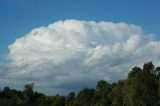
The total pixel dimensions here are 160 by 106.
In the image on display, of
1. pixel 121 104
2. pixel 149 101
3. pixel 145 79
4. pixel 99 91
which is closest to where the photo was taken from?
pixel 149 101

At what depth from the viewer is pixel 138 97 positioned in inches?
5605

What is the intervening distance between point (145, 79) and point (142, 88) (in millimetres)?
17545

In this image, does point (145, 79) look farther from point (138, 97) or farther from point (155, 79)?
point (138, 97)

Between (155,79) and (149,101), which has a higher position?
(155,79)

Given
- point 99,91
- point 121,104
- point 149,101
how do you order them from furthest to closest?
point 99,91, point 121,104, point 149,101

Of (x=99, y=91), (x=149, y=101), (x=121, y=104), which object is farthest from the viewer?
(x=99, y=91)

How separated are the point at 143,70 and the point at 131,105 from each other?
27.6 meters

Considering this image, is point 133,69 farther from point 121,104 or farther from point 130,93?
point 130,93

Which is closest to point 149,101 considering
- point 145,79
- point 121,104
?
point 145,79

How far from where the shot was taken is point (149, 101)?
141625 millimetres

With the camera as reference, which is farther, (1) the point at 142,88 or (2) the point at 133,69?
(2) the point at 133,69

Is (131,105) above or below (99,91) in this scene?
below

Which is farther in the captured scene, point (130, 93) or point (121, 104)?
point (121, 104)

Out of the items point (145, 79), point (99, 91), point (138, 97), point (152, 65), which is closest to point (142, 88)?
point (138, 97)
